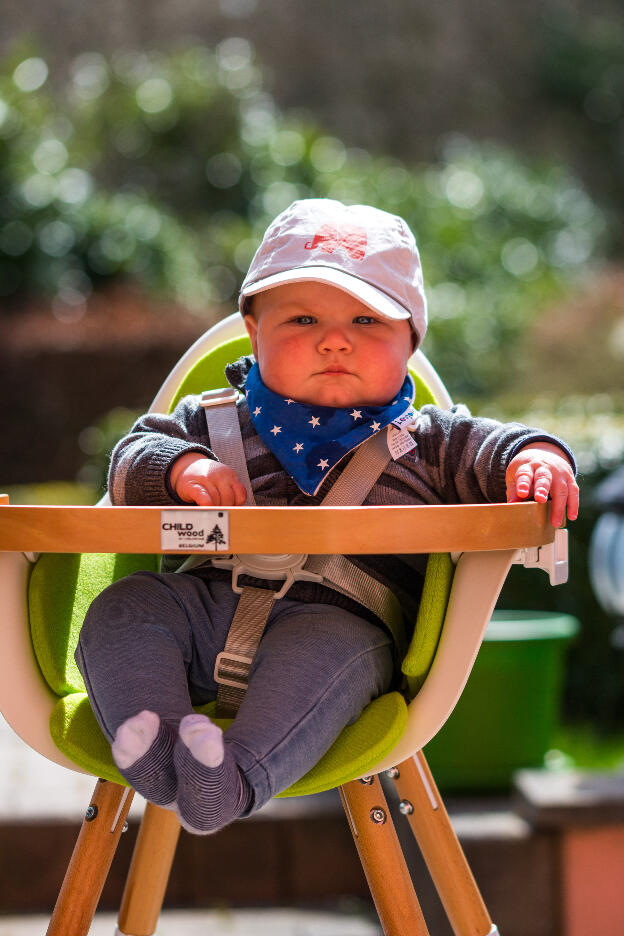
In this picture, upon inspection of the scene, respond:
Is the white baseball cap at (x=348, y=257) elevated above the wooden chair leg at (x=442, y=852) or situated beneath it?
elevated above

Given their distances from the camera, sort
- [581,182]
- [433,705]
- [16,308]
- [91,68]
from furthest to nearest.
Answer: [581,182], [91,68], [16,308], [433,705]

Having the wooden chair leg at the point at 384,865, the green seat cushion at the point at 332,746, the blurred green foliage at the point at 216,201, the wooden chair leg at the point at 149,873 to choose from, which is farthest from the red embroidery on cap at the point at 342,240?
the blurred green foliage at the point at 216,201

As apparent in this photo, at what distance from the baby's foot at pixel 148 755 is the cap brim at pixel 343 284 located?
0.57m

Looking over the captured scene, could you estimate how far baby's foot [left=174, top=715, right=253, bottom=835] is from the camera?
1.14 meters

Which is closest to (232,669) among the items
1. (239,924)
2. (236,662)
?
(236,662)

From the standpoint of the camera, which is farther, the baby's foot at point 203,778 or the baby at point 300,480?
the baby at point 300,480

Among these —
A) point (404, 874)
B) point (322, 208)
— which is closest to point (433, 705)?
point (404, 874)

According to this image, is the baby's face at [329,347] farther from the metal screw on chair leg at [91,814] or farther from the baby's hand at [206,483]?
the metal screw on chair leg at [91,814]

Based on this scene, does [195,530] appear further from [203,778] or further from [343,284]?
[343,284]

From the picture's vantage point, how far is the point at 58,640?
4.78 ft

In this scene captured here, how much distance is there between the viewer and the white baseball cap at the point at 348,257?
57.5 inches

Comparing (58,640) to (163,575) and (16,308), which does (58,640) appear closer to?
(163,575)

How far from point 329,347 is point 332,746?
49 cm

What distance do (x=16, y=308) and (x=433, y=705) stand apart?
22.0 feet
